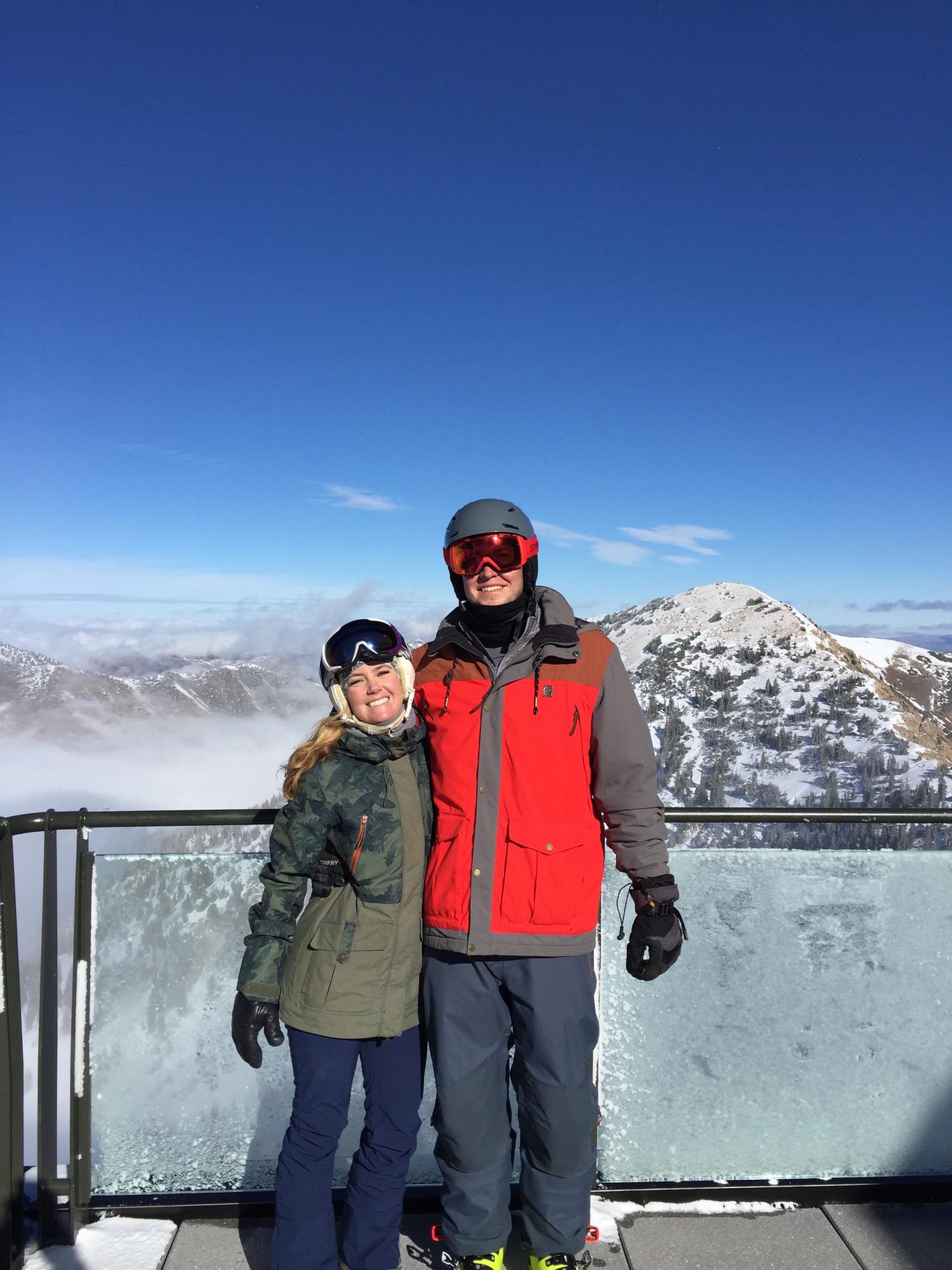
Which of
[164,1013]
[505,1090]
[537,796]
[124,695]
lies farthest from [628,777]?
[124,695]

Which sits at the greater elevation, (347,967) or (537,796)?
(537,796)

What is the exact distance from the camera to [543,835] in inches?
78.7

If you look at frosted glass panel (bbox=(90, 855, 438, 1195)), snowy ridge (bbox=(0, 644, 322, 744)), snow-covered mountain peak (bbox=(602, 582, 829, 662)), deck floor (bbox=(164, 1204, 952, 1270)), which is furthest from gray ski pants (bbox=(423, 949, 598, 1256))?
snowy ridge (bbox=(0, 644, 322, 744))

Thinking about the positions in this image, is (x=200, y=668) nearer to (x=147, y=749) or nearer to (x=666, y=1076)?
(x=147, y=749)

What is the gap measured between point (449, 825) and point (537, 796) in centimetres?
24

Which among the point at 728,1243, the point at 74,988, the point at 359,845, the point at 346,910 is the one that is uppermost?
the point at 359,845

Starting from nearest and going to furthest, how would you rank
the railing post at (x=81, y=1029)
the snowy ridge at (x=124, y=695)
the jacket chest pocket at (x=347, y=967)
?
the jacket chest pocket at (x=347, y=967)
the railing post at (x=81, y=1029)
the snowy ridge at (x=124, y=695)

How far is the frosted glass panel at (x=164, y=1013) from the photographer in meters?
2.38

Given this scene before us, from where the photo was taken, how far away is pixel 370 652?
2100mm

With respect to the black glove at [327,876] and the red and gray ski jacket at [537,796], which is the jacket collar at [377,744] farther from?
the black glove at [327,876]

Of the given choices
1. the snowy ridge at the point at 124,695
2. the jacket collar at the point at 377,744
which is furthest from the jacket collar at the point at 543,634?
the snowy ridge at the point at 124,695

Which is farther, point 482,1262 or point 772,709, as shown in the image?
point 772,709

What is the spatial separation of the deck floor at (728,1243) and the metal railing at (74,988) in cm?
9

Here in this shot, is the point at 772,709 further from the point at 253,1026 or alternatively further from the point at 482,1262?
the point at 253,1026
